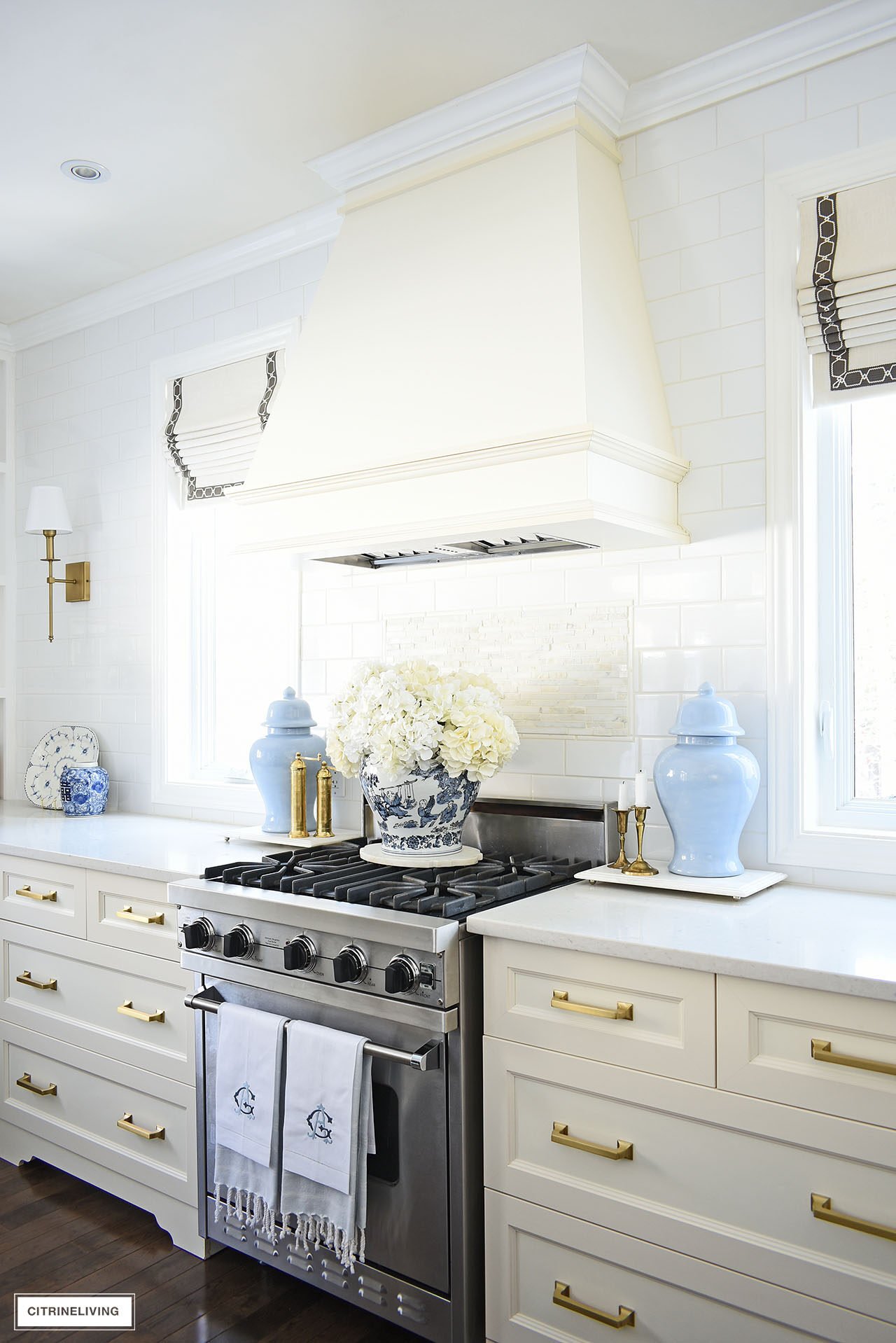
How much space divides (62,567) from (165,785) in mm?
1079

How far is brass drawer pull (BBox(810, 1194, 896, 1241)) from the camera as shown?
146 cm

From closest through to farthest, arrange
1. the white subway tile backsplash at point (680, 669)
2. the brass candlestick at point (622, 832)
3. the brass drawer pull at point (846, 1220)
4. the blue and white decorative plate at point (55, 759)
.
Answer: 1. the brass drawer pull at point (846, 1220)
2. the brass candlestick at point (622, 832)
3. the white subway tile backsplash at point (680, 669)
4. the blue and white decorative plate at point (55, 759)

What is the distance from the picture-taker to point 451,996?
187 centimetres

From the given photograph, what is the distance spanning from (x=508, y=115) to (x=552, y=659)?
131 centimetres

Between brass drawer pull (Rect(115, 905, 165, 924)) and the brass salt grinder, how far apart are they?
0.42 meters

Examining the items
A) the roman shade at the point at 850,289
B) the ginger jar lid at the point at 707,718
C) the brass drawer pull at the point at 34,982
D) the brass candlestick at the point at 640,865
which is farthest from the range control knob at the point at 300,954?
the roman shade at the point at 850,289

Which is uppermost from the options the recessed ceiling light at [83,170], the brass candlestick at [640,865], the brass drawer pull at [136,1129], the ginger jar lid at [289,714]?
the recessed ceiling light at [83,170]

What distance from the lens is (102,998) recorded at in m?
2.66

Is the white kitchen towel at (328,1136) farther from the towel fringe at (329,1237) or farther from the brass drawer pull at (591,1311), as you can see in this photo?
the brass drawer pull at (591,1311)

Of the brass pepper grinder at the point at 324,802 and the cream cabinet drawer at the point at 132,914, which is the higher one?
the brass pepper grinder at the point at 324,802

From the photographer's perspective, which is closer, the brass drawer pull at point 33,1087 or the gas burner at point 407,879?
the gas burner at point 407,879

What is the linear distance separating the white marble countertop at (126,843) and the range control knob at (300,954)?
480 millimetres

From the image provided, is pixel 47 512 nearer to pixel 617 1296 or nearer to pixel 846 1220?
pixel 617 1296

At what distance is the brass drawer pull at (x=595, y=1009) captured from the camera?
1718mm
